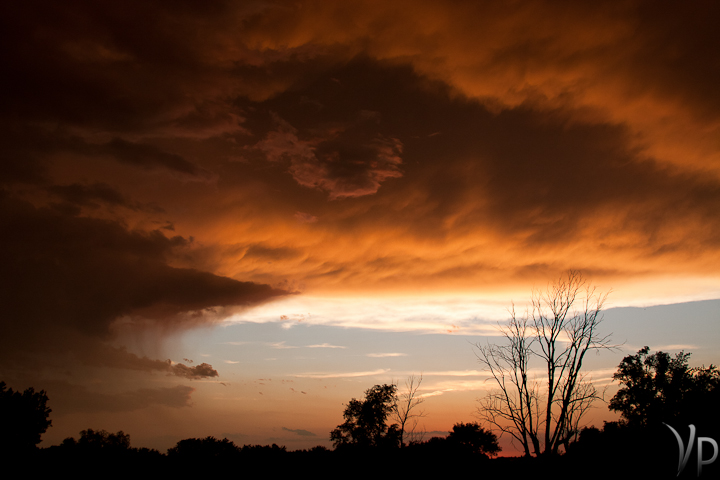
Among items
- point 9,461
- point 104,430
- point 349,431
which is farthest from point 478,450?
point 104,430

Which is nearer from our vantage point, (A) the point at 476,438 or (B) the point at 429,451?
(B) the point at 429,451

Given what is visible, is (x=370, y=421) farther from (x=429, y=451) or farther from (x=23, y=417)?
(x=23, y=417)

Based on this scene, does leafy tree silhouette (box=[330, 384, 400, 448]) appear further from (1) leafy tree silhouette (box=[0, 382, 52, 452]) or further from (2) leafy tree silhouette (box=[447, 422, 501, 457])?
Answer: (1) leafy tree silhouette (box=[0, 382, 52, 452])

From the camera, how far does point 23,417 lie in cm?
5638

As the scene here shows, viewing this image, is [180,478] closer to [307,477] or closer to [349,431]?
[307,477]

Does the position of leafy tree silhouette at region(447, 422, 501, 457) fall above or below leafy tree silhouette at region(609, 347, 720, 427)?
below

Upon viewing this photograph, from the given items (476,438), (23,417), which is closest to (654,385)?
(476,438)

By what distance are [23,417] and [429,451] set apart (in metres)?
61.1

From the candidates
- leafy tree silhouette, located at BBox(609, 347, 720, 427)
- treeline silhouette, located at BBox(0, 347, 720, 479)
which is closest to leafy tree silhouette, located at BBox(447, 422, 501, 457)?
treeline silhouette, located at BBox(0, 347, 720, 479)

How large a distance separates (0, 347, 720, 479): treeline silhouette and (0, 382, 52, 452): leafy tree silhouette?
0.14 m

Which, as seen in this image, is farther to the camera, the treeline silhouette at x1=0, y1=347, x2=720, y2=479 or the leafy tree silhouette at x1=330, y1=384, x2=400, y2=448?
the leafy tree silhouette at x1=330, y1=384, x2=400, y2=448

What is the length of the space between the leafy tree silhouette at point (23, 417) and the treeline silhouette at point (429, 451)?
0.46 ft

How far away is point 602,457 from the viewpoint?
2512 cm

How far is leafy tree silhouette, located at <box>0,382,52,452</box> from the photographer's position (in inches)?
2131
